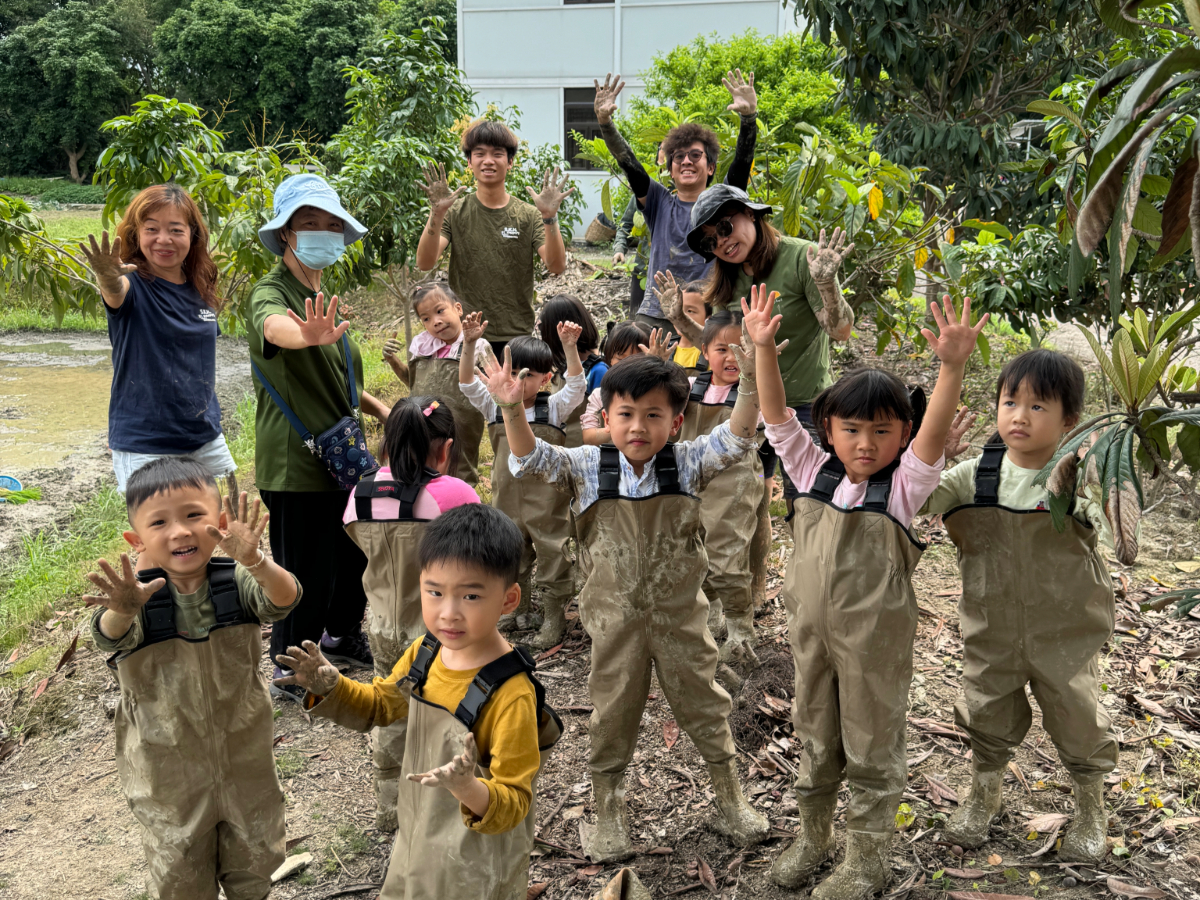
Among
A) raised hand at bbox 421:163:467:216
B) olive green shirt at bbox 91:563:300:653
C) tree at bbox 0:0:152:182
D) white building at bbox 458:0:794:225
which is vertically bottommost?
olive green shirt at bbox 91:563:300:653

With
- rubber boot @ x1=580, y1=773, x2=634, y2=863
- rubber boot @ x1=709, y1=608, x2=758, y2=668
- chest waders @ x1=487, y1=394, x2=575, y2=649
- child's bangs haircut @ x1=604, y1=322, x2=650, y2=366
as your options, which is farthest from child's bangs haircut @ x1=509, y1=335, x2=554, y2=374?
rubber boot @ x1=580, y1=773, x2=634, y2=863

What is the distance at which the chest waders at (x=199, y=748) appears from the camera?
7.86 ft

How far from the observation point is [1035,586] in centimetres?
284

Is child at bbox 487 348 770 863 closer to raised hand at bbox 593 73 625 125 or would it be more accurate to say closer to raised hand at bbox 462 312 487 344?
raised hand at bbox 462 312 487 344

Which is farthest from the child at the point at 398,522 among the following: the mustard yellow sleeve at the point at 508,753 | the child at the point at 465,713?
the mustard yellow sleeve at the point at 508,753

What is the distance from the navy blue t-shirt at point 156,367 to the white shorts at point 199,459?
3cm

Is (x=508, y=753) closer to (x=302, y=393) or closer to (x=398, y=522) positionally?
(x=398, y=522)

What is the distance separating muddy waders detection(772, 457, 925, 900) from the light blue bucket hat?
2.13 m

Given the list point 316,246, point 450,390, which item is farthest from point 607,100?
point 316,246

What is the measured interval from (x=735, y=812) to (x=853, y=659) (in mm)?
798

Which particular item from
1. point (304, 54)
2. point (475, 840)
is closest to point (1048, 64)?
point (475, 840)

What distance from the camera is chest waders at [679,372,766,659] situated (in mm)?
4070

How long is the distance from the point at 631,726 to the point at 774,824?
667 mm

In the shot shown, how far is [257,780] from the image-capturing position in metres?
2.51
